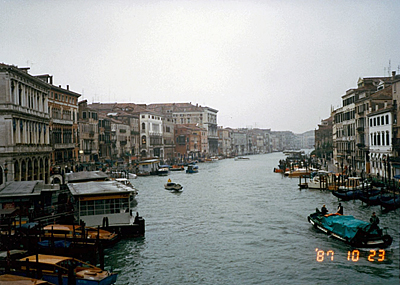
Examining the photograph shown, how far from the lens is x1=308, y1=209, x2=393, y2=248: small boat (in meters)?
13.0

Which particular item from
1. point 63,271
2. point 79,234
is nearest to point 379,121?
point 79,234

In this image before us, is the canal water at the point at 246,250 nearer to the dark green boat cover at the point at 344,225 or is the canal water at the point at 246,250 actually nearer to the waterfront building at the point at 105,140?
the dark green boat cover at the point at 344,225

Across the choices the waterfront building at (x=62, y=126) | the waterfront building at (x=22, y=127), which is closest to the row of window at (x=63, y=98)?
the waterfront building at (x=62, y=126)

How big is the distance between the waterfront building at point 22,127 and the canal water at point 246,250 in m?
6.48

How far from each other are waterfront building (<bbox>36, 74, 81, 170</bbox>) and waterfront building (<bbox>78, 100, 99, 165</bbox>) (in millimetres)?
2010

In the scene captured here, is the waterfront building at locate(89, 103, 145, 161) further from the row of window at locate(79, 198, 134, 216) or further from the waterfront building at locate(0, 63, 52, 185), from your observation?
the row of window at locate(79, 198, 134, 216)

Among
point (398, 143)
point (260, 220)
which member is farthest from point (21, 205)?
point (398, 143)

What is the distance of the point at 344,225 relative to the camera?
46.5ft

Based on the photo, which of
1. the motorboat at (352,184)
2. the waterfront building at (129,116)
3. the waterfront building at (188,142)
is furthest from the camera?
the waterfront building at (188,142)

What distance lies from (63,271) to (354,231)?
28.0 ft

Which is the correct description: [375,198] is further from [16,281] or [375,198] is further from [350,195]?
[16,281]

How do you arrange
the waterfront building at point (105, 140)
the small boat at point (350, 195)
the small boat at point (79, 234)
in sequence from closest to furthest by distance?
1. the small boat at point (79, 234)
2. the small boat at point (350, 195)
3. the waterfront building at point (105, 140)

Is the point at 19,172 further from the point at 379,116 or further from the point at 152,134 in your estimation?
the point at 152,134

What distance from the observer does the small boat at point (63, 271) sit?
9914 millimetres
